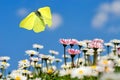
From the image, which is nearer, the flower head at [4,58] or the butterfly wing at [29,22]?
the butterfly wing at [29,22]

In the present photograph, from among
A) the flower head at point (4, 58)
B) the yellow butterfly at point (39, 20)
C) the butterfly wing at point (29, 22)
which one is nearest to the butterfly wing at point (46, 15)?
the yellow butterfly at point (39, 20)

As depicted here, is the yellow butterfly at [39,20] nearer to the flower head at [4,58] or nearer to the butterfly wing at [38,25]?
the butterfly wing at [38,25]

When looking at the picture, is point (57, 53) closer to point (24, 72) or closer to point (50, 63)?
point (50, 63)

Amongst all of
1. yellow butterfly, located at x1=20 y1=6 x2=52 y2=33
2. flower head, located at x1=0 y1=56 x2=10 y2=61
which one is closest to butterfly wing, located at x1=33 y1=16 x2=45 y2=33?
yellow butterfly, located at x1=20 y1=6 x2=52 y2=33

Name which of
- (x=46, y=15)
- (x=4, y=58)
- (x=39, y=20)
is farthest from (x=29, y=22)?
(x=4, y=58)

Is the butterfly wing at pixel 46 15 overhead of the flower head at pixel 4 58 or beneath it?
overhead

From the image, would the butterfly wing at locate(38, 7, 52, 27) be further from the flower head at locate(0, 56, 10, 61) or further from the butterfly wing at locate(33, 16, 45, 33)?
the flower head at locate(0, 56, 10, 61)

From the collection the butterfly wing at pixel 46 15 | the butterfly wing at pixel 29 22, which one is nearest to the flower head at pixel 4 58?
the butterfly wing at pixel 29 22

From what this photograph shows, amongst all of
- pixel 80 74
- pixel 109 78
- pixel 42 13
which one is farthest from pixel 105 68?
pixel 42 13
